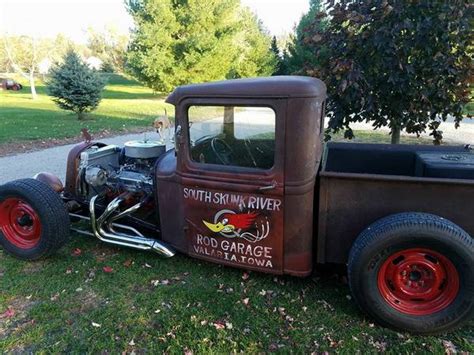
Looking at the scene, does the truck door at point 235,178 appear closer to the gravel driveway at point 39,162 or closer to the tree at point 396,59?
the tree at point 396,59

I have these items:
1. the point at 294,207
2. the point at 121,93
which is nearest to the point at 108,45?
the point at 121,93

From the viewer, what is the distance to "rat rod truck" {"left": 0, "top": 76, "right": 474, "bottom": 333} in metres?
2.57

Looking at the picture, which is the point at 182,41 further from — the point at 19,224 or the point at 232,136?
the point at 232,136

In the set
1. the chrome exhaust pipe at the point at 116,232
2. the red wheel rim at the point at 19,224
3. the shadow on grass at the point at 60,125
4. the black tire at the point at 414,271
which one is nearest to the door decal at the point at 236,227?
the chrome exhaust pipe at the point at 116,232

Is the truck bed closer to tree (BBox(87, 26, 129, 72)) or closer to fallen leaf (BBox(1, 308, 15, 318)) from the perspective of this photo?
fallen leaf (BBox(1, 308, 15, 318))

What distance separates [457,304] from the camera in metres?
2.55

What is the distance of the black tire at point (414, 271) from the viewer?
8.02 ft

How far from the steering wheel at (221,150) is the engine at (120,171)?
899 mm

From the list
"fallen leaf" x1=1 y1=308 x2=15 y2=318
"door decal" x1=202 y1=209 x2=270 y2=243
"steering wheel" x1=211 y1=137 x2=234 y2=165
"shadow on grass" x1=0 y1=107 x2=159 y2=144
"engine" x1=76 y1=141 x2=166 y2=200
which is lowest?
"fallen leaf" x1=1 y1=308 x2=15 y2=318

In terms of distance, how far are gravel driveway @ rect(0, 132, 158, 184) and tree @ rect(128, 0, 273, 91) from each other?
13746mm

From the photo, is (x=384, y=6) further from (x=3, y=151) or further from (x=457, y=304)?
(x=3, y=151)

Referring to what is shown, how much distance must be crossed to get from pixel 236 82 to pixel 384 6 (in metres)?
2.42

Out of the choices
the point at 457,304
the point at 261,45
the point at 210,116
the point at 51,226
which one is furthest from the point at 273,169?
the point at 261,45

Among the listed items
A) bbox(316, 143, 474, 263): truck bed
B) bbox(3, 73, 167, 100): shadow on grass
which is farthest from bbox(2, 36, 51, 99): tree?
bbox(316, 143, 474, 263): truck bed
